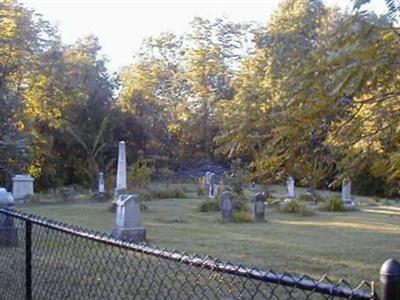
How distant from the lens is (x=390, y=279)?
1.78 metres

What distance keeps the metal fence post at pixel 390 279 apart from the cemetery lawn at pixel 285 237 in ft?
21.4

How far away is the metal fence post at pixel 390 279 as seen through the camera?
176cm

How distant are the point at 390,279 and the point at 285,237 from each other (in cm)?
1172

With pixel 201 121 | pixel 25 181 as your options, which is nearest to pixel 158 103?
pixel 201 121

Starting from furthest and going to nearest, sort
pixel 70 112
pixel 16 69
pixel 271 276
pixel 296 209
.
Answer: pixel 70 112 < pixel 16 69 < pixel 296 209 < pixel 271 276

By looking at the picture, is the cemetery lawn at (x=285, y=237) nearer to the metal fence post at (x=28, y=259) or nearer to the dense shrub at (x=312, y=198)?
the dense shrub at (x=312, y=198)

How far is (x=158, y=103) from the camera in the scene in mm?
52969

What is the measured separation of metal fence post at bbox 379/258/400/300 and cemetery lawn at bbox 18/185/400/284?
6.54 meters

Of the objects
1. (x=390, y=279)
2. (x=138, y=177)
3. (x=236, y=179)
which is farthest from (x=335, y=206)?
(x=390, y=279)

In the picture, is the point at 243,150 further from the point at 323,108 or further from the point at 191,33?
the point at 191,33

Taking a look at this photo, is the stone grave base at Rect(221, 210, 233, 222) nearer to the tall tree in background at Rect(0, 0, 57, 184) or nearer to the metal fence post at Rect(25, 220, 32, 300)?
the tall tree in background at Rect(0, 0, 57, 184)

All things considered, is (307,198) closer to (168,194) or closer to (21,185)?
(168,194)

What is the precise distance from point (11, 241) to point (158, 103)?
4437cm

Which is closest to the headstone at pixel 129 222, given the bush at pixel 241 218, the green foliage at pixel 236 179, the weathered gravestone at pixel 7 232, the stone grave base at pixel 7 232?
the weathered gravestone at pixel 7 232
